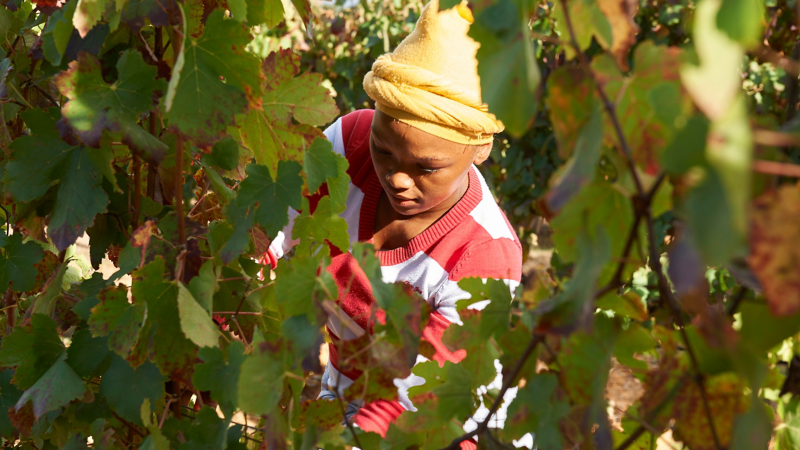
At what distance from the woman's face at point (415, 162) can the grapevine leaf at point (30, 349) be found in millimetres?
859

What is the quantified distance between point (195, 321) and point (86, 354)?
0.31m

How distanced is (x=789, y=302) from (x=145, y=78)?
84 cm

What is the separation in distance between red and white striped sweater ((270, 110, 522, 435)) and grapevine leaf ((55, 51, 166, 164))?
0.81 m

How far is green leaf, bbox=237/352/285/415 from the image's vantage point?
2.46ft

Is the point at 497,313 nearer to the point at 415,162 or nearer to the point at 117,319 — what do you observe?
the point at 117,319

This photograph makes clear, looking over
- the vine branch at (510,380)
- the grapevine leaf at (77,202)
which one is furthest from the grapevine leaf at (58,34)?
the vine branch at (510,380)

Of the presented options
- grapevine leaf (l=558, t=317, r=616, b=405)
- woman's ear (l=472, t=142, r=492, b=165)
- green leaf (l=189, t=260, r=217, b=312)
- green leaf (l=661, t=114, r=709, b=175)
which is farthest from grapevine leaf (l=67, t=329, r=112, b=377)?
woman's ear (l=472, t=142, r=492, b=165)

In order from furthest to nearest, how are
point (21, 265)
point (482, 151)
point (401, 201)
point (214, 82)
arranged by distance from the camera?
point (482, 151), point (401, 201), point (21, 265), point (214, 82)

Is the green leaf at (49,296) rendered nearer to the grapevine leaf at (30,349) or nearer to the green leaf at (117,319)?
the grapevine leaf at (30,349)

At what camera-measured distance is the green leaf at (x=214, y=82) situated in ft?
2.83

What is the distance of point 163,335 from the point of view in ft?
3.09

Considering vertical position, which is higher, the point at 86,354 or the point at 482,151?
the point at 86,354

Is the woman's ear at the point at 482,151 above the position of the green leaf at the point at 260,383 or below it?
below

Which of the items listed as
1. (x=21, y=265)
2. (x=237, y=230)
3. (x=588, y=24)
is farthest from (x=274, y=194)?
(x=21, y=265)
